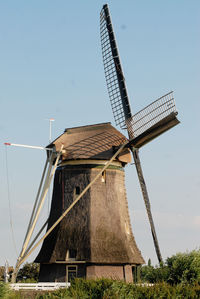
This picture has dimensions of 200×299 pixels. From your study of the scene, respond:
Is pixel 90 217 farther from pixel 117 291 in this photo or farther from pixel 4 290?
pixel 117 291

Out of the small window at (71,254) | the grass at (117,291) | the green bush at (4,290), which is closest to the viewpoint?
the grass at (117,291)

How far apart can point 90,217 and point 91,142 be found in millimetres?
3289

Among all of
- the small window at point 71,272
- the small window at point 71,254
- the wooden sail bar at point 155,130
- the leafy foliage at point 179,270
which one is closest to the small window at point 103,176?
the wooden sail bar at point 155,130

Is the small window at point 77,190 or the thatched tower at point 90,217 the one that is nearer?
the thatched tower at point 90,217

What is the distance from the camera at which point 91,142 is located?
77.4ft

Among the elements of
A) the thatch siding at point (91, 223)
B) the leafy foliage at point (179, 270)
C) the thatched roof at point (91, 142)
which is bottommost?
the leafy foliage at point (179, 270)

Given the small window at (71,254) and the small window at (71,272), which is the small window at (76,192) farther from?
the small window at (71,272)

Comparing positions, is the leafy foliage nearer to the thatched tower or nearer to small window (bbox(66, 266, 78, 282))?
the thatched tower

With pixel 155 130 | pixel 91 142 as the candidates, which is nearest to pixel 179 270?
pixel 155 130

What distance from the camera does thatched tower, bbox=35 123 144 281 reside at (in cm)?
2219

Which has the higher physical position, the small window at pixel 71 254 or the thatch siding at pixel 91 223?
the thatch siding at pixel 91 223

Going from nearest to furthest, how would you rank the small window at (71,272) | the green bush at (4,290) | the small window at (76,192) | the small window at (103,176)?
the green bush at (4,290)
the small window at (71,272)
the small window at (76,192)
the small window at (103,176)

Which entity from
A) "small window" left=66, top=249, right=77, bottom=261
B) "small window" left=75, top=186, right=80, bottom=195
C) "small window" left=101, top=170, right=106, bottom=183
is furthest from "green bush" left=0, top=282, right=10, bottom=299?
"small window" left=101, top=170, right=106, bottom=183

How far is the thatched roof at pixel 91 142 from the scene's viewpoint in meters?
23.2
